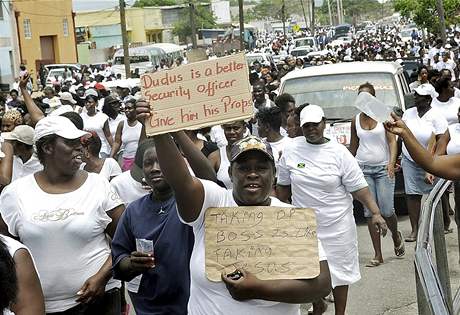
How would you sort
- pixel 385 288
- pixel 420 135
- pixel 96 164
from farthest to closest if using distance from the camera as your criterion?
1. pixel 420 135
2. pixel 385 288
3. pixel 96 164

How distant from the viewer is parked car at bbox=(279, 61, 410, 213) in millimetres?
12039

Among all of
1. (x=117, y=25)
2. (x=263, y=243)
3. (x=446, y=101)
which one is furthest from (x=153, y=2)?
(x=263, y=243)

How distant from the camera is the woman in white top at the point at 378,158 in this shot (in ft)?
31.5

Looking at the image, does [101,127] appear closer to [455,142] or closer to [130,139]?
[130,139]

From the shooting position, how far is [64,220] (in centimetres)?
498

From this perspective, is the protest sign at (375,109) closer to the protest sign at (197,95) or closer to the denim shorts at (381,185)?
the protest sign at (197,95)

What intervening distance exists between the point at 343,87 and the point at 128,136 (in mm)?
2934

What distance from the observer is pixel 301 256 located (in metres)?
3.81

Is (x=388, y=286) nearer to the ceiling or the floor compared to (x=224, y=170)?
nearer to the floor

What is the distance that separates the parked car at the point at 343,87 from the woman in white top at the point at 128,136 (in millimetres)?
2180

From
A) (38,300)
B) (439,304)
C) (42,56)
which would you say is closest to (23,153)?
(38,300)

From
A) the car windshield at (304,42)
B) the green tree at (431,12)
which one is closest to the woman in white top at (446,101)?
the green tree at (431,12)

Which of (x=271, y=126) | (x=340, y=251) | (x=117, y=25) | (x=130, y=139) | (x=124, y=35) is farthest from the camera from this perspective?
(x=117, y=25)

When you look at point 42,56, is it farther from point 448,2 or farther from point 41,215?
point 41,215
